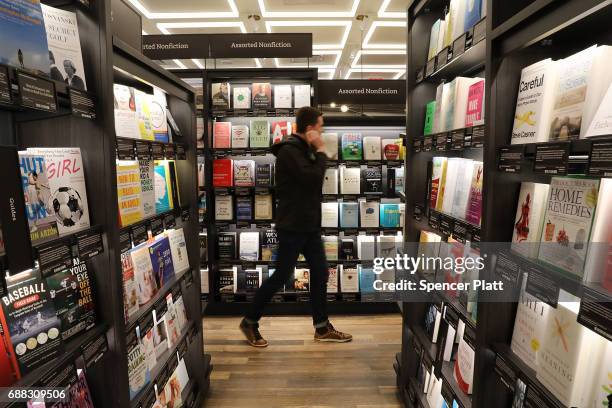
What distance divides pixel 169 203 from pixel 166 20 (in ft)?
20.7

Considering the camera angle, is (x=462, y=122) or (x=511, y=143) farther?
(x=462, y=122)

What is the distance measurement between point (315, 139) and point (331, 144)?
890 mm

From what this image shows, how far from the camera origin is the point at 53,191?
125 cm

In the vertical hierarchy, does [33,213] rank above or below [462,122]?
below

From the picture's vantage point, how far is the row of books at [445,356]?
1831mm

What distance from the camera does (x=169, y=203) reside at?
2375mm

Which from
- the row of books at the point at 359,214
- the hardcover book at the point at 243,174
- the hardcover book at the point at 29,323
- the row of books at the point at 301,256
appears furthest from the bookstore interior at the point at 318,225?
the hardcover book at the point at 243,174

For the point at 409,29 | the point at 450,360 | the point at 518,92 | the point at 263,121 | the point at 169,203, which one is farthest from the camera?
the point at 263,121

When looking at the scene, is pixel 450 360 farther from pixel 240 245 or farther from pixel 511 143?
pixel 240 245

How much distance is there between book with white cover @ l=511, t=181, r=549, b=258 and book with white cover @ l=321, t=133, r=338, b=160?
282 cm

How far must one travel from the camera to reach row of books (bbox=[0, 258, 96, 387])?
3.58 ft

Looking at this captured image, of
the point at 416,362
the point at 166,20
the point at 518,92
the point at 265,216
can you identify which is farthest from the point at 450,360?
the point at 166,20

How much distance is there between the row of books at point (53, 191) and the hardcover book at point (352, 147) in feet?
10.1

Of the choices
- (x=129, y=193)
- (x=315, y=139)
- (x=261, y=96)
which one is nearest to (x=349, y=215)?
(x=315, y=139)
